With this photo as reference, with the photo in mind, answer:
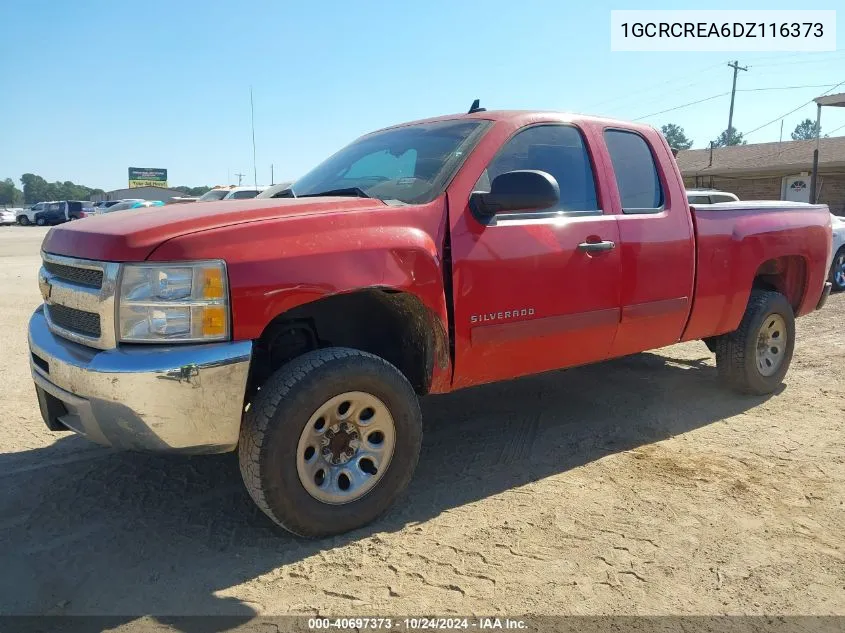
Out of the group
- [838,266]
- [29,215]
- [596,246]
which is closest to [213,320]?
[596,246]

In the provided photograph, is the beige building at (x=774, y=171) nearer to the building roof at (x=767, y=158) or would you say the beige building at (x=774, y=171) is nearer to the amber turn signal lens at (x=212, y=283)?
the building roof at (x=767, y=158)

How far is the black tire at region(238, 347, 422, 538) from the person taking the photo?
9.10 feet

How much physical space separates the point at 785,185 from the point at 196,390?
27.2 metres

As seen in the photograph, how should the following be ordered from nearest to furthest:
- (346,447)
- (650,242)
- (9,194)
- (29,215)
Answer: (346,447) → (650,242) → (29,215) → (9,194)

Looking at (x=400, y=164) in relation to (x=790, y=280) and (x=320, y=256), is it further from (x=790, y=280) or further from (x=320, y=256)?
(x=790, y=280)

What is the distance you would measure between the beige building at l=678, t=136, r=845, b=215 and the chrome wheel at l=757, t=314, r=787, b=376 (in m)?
20.5

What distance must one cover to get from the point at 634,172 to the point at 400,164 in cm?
156

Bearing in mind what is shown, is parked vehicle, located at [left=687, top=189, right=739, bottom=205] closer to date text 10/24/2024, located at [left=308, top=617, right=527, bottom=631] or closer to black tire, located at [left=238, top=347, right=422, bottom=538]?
black tire, located at [left=238, top=347, right=422, bottom=538]

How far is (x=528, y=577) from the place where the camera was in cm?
272

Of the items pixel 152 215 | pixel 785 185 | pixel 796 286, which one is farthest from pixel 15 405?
pixel 785 185

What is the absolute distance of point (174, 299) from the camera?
8.63 ft

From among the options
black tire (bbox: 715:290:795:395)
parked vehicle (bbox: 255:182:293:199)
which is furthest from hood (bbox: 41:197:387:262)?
black tire (bbox: 715:290:795:395)

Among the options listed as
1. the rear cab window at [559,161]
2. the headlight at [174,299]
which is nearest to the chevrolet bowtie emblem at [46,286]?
the headlight at [174,299]

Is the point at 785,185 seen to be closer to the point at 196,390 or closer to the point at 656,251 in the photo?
the point at 656,251
